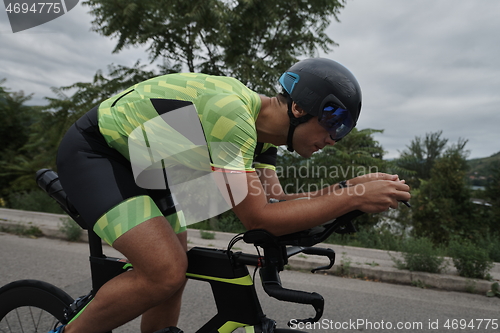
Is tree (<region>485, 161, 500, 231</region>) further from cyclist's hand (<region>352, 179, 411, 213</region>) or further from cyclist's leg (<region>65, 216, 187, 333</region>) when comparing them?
cyclist's leg (<region>65, 216, 187, 333</region>)

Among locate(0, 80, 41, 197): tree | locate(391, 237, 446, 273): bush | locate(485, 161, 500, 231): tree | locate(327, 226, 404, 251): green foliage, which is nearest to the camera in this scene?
locate(391, 237, 446, 273): bush

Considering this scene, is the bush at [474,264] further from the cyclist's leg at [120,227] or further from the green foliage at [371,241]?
the cyclist's leg at [120,227]

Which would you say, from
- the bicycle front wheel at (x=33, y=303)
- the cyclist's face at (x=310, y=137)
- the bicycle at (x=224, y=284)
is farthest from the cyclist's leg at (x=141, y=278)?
the cyclist's face at (x=310, y=137)

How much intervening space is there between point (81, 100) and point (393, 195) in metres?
10.6

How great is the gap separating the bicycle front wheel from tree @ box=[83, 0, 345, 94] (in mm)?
7276

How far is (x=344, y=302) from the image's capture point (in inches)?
143

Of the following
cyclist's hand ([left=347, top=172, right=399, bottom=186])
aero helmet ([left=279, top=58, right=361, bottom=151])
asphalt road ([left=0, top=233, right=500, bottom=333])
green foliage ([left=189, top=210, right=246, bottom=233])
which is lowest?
asphalt road ([left=0, top=233, right=500, bottom=333])

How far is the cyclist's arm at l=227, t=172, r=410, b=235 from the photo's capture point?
4.31 ft

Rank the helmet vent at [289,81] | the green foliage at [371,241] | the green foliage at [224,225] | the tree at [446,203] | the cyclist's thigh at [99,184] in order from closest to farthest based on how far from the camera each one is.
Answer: the cyclist's thigh at [99,184]
the helmet vent at [289,81]
the green foliage at [371,241]
the green foliage at [224,225]
the tree at [446,203]

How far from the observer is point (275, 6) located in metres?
9.20

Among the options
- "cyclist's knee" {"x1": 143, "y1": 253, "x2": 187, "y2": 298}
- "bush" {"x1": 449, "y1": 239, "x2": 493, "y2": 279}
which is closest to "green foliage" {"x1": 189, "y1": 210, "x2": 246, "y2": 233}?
"bush" {"x1": 449, "y1": 239, "x2": 493, "y2": 279}

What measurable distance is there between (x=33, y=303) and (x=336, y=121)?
6.05 ft

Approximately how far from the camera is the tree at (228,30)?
8891 mm

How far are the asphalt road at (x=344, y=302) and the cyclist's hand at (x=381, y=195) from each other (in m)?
2.10
